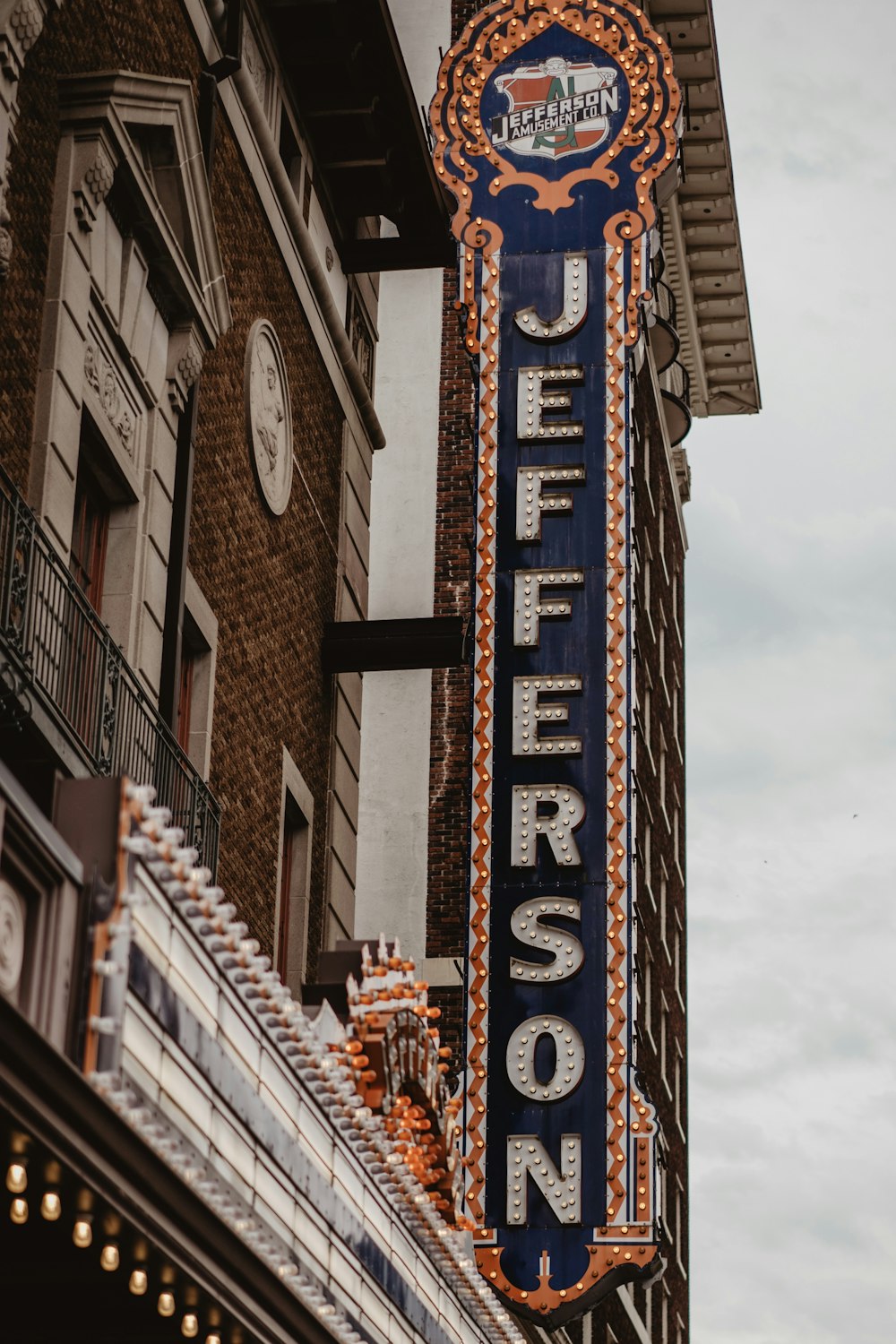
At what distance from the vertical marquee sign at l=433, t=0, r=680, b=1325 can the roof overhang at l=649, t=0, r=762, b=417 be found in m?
15.8

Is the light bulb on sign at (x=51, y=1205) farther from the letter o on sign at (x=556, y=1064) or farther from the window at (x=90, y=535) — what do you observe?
the letter o on sign at (x=556, y=1064)

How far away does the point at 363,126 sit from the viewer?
70.9 feet

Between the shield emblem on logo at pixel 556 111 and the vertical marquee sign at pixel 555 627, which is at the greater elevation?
the shield emblem on logo at pixel 556 111

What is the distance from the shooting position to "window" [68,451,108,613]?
50.0 feet

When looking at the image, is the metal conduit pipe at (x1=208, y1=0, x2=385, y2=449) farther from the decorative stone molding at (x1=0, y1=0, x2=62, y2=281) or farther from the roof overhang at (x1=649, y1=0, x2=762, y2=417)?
the roof overhang at (x1=649, y1=0, x2=762, y2=417)

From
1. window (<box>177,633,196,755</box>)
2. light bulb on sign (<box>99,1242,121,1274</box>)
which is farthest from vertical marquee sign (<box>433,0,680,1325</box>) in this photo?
light bulb on sign (<box>99,1242,121,1274</box>)

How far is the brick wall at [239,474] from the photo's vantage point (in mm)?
13922

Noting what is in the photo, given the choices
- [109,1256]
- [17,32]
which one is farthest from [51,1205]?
[17,32]

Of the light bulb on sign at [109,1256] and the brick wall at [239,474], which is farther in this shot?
the brick wall at [239,474]


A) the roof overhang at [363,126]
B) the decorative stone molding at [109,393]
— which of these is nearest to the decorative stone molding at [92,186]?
the decorative stone molding at [109,393]

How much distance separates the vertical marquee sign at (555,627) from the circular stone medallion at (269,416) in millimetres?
3148

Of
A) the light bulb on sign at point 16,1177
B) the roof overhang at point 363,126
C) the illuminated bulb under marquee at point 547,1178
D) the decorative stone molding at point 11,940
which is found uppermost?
the roof overhang at point 363,126

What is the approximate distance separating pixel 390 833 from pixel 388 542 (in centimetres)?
403

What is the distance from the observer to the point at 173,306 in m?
16.5
